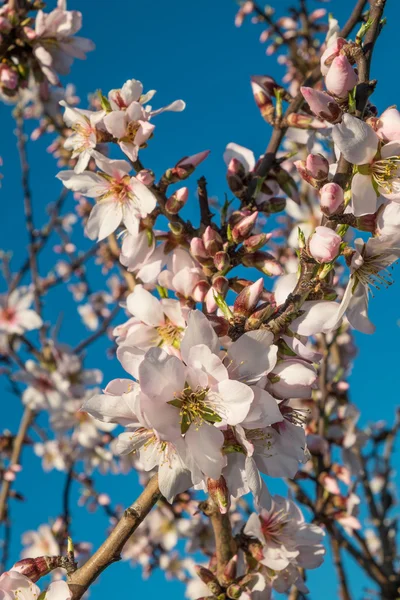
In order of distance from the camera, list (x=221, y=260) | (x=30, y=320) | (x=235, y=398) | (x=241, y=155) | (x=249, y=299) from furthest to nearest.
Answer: (x=30, y=320) → (x=241, y=155) → (x=221, y=260) → (x=249, y=299) → (x=235, y=398)

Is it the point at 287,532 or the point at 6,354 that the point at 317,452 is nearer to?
the point at 287,532

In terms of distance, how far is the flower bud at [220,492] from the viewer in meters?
1.38

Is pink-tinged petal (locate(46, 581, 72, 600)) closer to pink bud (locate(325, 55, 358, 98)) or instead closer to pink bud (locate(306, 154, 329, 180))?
pink bud (locate(306, 154, 329, 180))

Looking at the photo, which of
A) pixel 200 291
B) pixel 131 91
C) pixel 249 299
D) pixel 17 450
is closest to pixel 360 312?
pixel 249 299

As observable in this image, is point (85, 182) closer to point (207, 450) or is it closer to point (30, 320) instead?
point (207, 450)

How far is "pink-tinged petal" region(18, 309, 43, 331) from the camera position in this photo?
4574mm

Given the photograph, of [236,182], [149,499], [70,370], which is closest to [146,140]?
[236,182]

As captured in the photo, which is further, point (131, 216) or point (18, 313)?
point (18, 313)

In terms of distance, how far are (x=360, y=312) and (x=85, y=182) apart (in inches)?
42.5

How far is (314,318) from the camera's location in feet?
4.75

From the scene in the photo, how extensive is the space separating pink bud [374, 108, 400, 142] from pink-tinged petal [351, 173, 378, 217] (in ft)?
0.35

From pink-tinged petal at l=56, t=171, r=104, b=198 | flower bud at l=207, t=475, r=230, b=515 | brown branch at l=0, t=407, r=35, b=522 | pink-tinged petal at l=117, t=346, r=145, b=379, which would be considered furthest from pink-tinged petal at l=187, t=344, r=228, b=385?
brown branch at l=0, t=407, r=35, b=522

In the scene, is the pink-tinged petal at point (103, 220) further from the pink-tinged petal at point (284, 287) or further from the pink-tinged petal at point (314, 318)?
the pink-tinged petal at point (314, 318)

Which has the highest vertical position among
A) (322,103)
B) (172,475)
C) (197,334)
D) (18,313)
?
(18,313)
